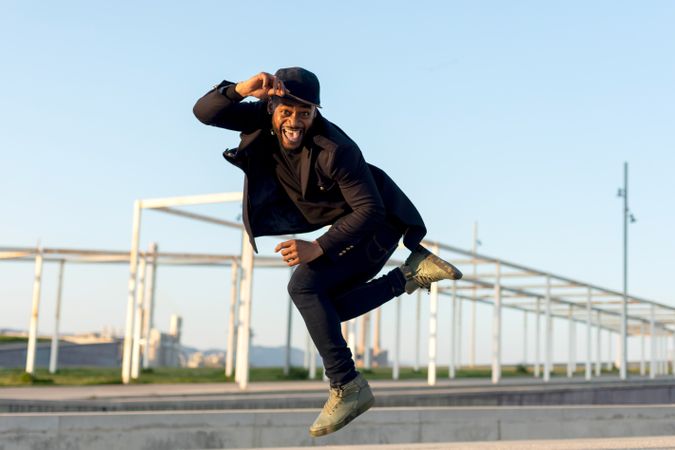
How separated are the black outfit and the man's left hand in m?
0.05

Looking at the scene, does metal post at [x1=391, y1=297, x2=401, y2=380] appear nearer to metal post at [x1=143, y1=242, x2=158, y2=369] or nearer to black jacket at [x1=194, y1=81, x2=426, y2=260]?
metal post at [x1=143, y1=242, x2=158, y2=369]

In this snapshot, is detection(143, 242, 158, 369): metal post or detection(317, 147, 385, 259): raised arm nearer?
detection(317, 147, 385, 259): raised arm

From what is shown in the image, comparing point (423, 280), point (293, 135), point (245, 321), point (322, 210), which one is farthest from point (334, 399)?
point (245, 321)

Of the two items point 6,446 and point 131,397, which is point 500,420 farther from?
point 131,397

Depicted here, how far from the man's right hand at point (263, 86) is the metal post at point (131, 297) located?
15.1 metres

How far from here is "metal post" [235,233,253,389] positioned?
17.6 m

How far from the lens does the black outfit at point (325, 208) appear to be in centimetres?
483

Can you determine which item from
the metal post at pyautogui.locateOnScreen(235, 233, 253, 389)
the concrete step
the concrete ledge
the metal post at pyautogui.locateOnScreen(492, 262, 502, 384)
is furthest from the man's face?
the metal post at pyautogui.locateOnScreen(492, 262, 502, 384)

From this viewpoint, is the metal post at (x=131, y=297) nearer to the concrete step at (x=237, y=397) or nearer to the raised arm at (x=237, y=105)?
the concrete step at (x=237, y=397)

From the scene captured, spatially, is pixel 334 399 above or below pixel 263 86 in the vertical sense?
below

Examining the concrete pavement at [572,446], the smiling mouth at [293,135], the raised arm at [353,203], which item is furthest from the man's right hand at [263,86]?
the concrete pavement at [572,446]

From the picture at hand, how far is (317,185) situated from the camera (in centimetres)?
495

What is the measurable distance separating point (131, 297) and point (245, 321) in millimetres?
3029

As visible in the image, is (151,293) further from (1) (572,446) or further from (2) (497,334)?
(1) (572,446)
